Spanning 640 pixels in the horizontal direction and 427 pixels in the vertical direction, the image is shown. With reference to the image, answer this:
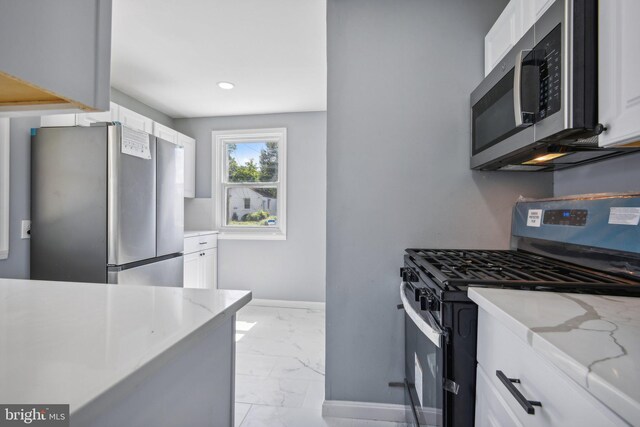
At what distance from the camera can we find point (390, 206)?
1.85 m

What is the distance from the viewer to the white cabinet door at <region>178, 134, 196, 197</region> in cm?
396

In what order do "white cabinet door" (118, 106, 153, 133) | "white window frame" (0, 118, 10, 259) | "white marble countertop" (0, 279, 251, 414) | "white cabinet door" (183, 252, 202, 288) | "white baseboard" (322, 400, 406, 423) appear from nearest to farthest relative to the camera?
"white marble countertop" (0, 279, 251, 414) → "white baseboard" (322, 400, 406, 423) → "white window frame" (0, 118, 10, 259) → "white cabinet door" (118, 106, 153, 133) → "white cabinet door" (183, 252, 202, 288)

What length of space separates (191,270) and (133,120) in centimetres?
159

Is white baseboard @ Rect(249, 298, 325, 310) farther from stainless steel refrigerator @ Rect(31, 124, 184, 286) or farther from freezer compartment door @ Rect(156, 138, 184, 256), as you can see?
stainless steel refrigerator @ Rect(31, 124, 184, 286)

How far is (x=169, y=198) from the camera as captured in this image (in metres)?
2.79

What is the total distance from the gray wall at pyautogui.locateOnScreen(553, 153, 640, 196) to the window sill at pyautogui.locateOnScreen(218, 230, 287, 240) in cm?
295

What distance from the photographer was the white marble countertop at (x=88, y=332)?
44 cm

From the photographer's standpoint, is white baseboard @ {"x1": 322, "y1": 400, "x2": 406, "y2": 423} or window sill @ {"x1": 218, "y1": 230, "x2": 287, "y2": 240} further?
window sill @ {"x1": 218, "y1": 230, "x2": 287, "y2": 240}

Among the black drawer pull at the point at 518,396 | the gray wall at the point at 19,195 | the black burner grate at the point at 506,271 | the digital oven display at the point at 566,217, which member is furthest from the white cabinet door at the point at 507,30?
the gray wall at the point at 19,195

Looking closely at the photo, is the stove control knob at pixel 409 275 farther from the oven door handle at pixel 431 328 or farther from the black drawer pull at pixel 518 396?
the black drawer pull at pixel 518 396

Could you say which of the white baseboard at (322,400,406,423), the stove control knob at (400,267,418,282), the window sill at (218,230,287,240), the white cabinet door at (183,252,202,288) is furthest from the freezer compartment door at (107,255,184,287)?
the stove control knob at (400,267,418,282)

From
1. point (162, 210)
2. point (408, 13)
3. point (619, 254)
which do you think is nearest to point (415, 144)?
point (408, 13)

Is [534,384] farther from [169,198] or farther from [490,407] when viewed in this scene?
[169,198]

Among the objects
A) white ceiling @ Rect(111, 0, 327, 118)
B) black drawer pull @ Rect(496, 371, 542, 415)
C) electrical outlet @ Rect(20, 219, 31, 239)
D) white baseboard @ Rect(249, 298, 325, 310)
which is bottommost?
white baseboard @ Rect(249, 298, 325, 310)
